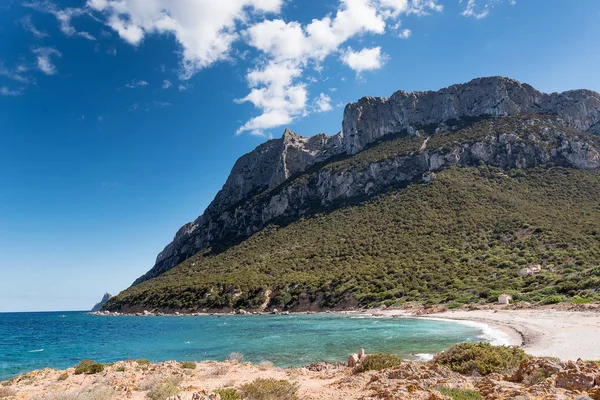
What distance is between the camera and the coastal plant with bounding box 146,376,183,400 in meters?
10.8

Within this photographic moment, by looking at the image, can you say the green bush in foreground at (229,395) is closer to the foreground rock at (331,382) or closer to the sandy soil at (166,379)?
the foreground rock at (331,382)

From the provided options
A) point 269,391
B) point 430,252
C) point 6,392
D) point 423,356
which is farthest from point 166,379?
point 430,252

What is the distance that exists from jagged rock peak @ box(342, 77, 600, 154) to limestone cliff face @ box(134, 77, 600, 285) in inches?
10.1

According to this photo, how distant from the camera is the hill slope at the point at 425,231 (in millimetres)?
53281

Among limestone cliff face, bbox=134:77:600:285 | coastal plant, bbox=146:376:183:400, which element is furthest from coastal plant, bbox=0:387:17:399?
limestone cliff face, bbox=134:77:600:285

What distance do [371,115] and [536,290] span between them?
8400 cm

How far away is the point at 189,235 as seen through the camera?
420 feet

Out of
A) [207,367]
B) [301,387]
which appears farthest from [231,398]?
[207,367]

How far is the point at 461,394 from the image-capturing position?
8.47 m

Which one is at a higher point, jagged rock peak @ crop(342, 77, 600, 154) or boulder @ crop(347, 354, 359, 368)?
jagged rock peak @ crop(342, 77, 600, 154)

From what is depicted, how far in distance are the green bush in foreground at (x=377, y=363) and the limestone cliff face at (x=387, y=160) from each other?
7825cm

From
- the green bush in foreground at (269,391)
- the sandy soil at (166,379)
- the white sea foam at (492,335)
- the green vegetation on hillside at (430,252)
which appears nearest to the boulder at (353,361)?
the sandy soil at (166,379)

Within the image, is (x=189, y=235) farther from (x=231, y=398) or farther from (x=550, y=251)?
(x=231, y=398)

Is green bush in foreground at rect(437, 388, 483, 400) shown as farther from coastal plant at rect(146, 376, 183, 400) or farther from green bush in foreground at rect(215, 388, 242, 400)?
coastal plant at rect(146, 376, 183, 400)
